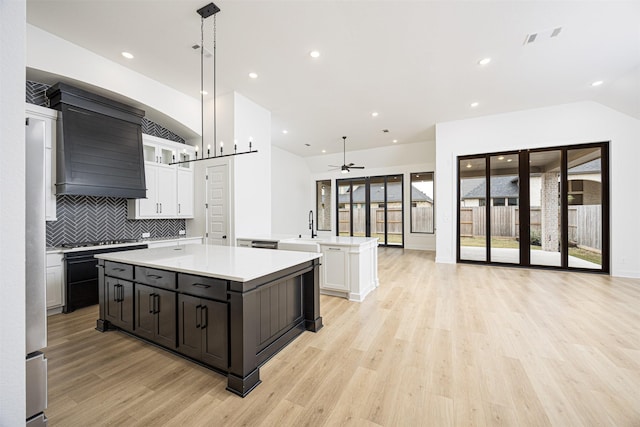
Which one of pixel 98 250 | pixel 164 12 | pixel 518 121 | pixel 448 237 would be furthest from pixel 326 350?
pixel 518 121

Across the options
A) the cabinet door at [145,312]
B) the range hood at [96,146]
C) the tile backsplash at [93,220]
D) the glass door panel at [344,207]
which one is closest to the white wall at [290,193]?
the glass door panel at [344,207]

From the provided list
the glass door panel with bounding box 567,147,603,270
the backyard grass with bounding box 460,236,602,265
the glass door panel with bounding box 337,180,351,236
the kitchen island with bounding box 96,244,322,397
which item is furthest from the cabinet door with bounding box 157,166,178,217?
the glass door panel with bounding box 567,147,603,270

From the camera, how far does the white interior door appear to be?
484 centimetres

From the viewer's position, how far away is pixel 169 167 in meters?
4.90

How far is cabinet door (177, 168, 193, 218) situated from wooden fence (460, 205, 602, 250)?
6344mm

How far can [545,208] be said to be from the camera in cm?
557

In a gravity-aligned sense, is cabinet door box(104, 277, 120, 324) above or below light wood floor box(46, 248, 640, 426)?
above

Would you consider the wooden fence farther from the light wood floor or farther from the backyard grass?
the light wood floor

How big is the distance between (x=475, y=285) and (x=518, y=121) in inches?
157

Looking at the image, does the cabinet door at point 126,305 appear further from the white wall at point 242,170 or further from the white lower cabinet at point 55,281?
the white wall at point 242,170

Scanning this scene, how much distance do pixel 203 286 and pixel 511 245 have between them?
21.9 ft

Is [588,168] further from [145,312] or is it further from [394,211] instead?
[145,312]

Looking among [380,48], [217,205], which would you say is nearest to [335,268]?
[217,205]

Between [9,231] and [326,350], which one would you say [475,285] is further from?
[9,231]
